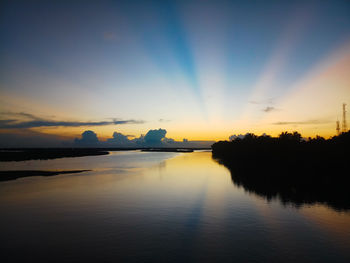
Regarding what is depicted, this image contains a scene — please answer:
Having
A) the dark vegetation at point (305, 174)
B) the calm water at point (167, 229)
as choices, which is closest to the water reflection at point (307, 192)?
the dark vegetation at point (305, 174)

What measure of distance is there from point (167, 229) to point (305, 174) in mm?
46818

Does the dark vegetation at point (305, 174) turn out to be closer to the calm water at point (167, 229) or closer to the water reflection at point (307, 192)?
the water reflection at point (307, 192)

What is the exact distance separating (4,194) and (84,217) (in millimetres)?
20008

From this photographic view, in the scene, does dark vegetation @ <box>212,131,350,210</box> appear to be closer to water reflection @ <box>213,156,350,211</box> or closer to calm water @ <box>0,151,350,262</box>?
water reflection @ <box>213,156,350,211</box>

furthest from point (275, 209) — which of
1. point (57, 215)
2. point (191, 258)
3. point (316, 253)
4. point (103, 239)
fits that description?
point (57, 215)

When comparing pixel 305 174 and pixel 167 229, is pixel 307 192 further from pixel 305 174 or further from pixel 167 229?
pixel 167 229

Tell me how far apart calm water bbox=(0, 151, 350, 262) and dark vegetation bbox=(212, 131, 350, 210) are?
5331mm

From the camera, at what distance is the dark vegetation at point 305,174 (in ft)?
109

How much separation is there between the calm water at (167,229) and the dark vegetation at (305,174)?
533 centimetres

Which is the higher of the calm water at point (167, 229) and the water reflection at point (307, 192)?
the water reflection at point (307, 192)

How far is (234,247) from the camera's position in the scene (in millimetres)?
16734

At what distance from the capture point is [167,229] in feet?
67.0

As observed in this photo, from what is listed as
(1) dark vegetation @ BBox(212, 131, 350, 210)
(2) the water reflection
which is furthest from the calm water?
(1) dark vegetation @ BBox(212, 131, 350, 210)

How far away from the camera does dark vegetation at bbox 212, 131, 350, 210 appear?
109ft
